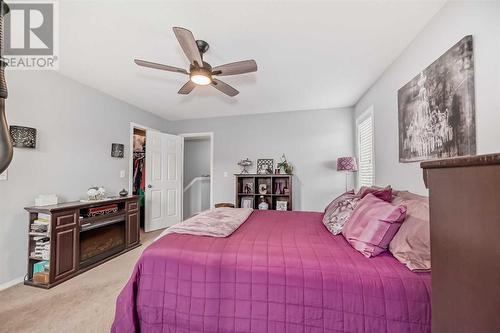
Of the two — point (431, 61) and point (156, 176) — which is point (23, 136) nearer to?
point (156, 176)

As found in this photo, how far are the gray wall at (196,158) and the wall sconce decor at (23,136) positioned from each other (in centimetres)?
374

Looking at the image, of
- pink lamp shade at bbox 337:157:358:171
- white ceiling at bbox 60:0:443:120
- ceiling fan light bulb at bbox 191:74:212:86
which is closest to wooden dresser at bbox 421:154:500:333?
white ceiling at bbox 60:0:443:120

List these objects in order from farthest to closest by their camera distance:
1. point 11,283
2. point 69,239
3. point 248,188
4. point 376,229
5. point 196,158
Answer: point 196,158 → point 248,188 → point 69,239 → point 11,283 → point 376,229

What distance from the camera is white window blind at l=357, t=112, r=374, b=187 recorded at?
10.0 ft

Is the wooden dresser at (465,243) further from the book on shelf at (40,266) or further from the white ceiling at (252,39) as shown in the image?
the book on shelf at (40,266)

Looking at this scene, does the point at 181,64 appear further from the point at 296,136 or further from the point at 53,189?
the point at 296,136

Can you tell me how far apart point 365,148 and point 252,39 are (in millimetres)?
2514

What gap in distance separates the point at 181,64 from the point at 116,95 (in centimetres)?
169

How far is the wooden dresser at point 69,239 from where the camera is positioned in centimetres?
211

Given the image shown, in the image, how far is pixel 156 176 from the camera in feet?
13.3

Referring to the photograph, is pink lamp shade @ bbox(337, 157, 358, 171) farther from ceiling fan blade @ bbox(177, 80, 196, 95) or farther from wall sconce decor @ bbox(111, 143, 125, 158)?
wall sconce decor @ bbox(111, 143, 125, 158)

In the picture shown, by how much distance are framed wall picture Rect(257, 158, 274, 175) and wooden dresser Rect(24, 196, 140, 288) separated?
98.8 inches

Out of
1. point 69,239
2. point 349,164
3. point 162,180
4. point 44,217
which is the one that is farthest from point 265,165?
point 44,217

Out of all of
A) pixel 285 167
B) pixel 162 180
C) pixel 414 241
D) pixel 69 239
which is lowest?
pixel 69 239
